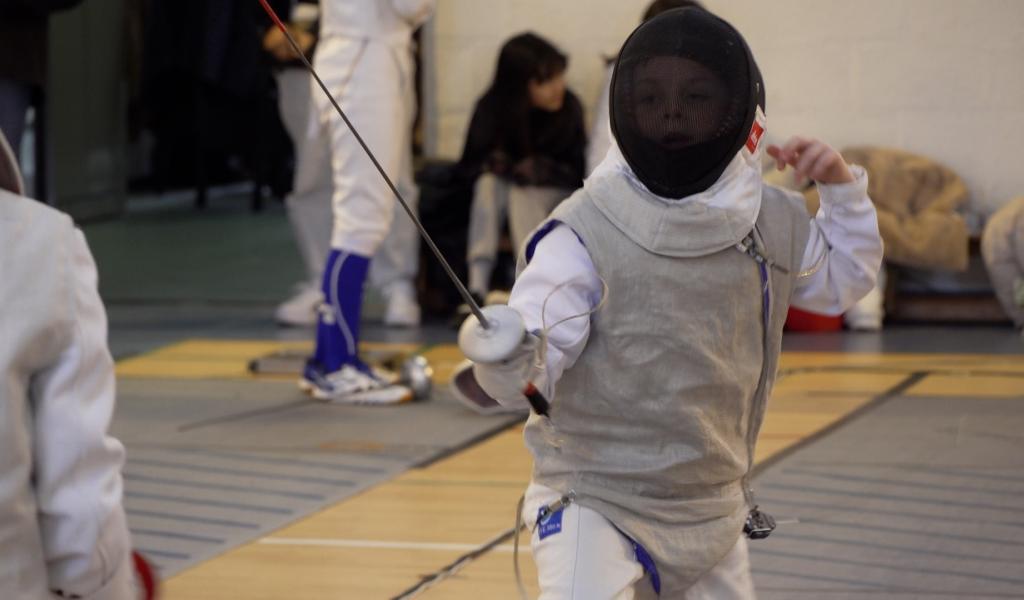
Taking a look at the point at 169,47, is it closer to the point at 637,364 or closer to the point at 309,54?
the point at 309,54

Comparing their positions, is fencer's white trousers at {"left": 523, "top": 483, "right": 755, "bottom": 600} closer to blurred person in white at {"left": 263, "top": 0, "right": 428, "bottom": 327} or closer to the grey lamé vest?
the grey lamé vest

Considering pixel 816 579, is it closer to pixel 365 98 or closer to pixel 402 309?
pixel 365 98

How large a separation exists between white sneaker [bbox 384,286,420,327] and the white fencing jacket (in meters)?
4.57

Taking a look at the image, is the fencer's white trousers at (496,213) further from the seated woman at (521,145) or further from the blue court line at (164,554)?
the blue court line at (164,554)

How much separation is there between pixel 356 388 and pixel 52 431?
3068 mm

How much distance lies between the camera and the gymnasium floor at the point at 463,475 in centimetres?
302

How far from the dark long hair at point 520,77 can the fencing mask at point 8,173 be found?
446 cm

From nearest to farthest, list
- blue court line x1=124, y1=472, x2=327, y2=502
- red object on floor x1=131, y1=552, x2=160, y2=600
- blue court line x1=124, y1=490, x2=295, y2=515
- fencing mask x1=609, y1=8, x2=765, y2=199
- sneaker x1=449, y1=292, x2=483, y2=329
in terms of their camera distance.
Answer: red object on floor x1=131, y1=552, x2=160, y2=600 → fencing mask x1=609, y1=8, x2=765, y2=199 → blue court line x1=124, y1=490, x2=295, y2=515 → blue court line x1=124, y1=472, x2=327, y2=502 → sneaker x1=449, y1=292, x2=483, y2=329

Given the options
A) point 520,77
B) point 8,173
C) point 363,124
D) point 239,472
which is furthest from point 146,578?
point 520,77

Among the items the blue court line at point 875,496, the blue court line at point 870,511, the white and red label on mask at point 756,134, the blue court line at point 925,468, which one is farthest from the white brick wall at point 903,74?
the white and red label on mask at point 756,134

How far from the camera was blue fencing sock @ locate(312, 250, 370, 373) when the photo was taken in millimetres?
Answer: 4613

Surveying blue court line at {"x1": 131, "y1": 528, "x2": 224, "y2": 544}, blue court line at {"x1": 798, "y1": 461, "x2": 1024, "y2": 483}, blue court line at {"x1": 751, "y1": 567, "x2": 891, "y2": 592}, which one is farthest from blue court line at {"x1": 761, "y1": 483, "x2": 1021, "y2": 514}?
blue court line at {"x1": 131, "y1": 528, "x2": 224, "y2": 544}

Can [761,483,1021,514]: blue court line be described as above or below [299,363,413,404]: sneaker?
above

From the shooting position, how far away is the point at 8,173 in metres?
1.68
